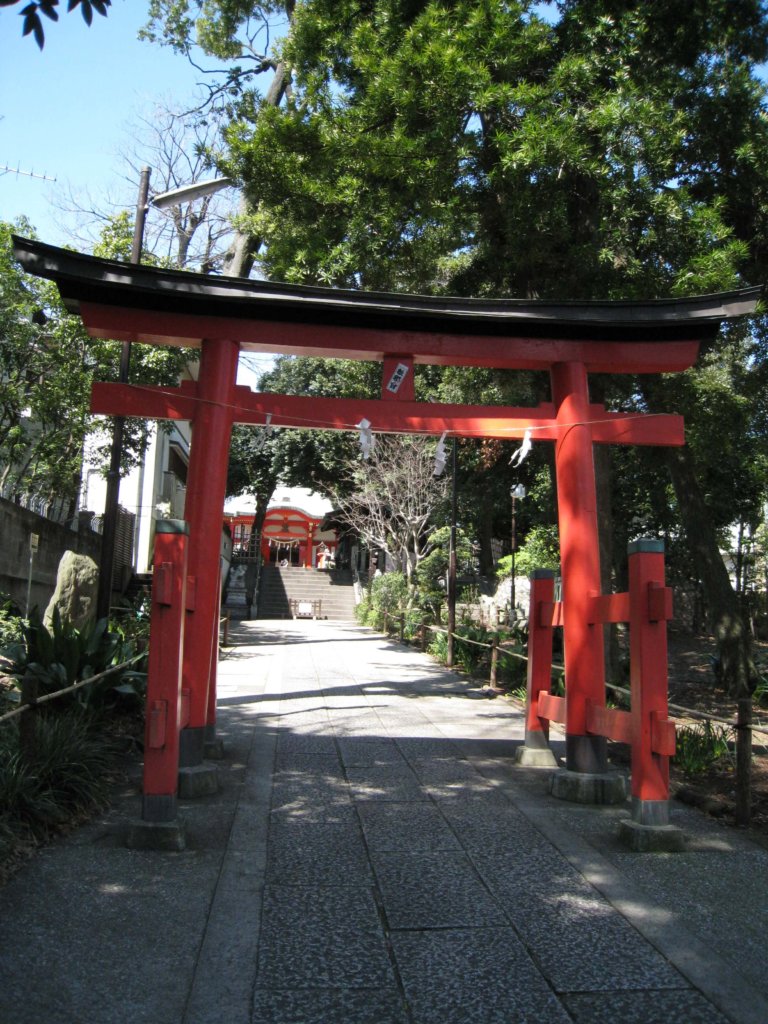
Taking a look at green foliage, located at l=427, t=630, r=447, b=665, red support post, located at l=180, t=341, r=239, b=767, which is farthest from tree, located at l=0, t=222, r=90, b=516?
green foliage, located at l=427, t=630, r=447, b=665

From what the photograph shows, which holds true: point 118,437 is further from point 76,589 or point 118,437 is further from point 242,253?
point 242,253

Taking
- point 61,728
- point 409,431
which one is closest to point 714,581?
point 409,431

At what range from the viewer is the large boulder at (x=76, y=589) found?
37.1 feet

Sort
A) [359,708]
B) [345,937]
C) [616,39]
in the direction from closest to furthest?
1. [345,937]
2. [616,39]
3. [359,708]

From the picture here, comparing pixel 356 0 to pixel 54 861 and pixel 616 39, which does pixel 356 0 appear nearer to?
pixel 616 39

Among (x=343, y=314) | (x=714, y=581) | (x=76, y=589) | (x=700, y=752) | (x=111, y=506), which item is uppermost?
(x=343, y=314)

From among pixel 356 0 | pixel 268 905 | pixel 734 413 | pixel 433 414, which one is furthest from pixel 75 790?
pixel 356 0

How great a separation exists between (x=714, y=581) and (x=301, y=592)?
91.6ft

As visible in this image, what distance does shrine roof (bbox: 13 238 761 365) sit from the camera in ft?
22.5

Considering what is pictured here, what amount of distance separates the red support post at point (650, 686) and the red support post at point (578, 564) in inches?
49.2

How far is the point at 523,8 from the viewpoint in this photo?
10266 mm

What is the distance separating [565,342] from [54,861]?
5.56m

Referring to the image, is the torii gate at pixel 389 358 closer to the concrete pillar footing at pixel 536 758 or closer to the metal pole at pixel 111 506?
the concrete pillar footing at pixel 536 758

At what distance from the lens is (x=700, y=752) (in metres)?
7.76
